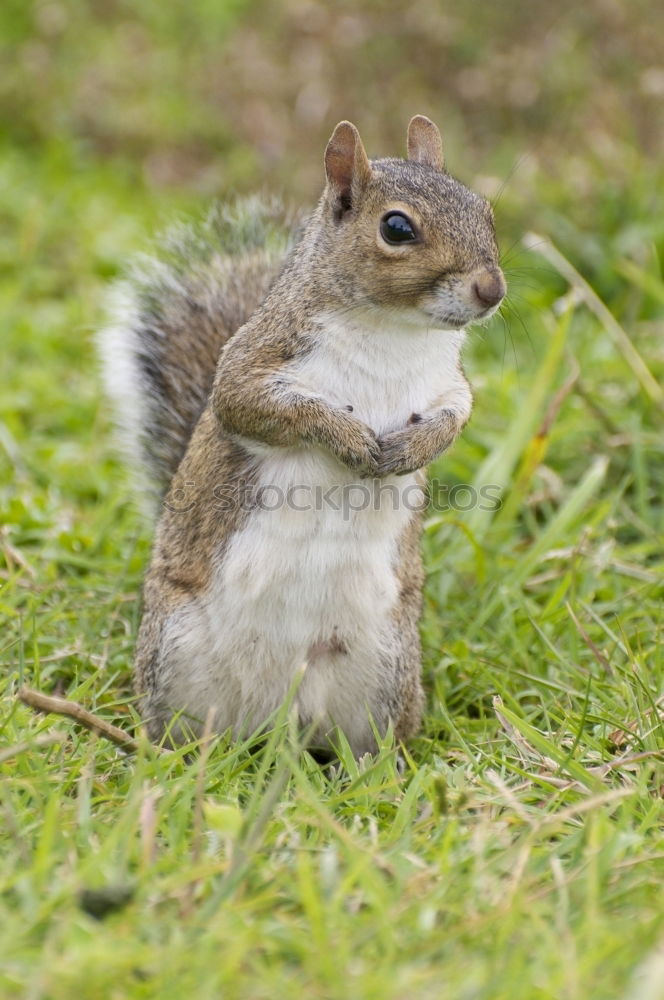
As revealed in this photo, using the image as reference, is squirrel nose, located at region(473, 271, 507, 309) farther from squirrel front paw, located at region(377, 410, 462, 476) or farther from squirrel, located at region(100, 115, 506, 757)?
squirrel front paw, located at region(377, 410, 462, 476)

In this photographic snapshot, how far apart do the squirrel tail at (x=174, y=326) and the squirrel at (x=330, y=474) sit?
0.42 meters

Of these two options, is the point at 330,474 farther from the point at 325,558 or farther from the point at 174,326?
the point at 174,326

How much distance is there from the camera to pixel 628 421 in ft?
13.0

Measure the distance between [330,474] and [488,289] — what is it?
50 cm

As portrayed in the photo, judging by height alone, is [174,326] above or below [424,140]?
below

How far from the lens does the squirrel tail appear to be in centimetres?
327

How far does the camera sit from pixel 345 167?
263cm

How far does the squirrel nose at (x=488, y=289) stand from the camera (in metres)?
2.43

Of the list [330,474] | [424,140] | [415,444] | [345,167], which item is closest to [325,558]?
[330,474]

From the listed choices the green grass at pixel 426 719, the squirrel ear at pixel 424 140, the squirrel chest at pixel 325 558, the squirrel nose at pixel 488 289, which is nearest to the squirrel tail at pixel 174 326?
the green grass at pixel 426 719

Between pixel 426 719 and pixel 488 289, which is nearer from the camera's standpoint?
pixel 488 289

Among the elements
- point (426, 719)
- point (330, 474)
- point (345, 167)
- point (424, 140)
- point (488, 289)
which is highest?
point (424, 140)

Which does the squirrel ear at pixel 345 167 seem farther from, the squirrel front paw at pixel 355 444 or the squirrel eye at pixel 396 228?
the squirrel front paw at pixel 355 444

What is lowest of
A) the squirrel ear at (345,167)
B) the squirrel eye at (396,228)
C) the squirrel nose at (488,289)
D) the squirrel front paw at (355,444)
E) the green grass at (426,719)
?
the green grass at (426,719)
